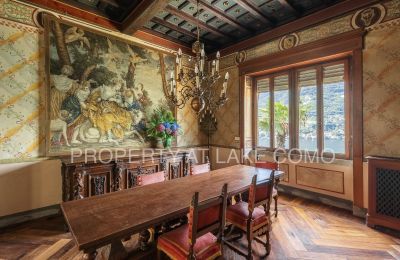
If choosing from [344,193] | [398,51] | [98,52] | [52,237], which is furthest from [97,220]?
[398,51]

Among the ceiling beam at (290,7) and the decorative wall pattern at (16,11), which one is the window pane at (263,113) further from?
the decorative wall pattern at (16,11)

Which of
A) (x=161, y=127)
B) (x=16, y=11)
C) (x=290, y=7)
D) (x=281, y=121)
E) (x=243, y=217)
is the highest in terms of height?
(x=290, y=7)

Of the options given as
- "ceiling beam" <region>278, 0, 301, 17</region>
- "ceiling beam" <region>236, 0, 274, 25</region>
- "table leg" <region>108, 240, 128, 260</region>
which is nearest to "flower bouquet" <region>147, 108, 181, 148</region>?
"ceiling beam" <region>236, 0, 274, 25</region>

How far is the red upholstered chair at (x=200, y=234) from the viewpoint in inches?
57.8

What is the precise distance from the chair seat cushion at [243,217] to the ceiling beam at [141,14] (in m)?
2.94

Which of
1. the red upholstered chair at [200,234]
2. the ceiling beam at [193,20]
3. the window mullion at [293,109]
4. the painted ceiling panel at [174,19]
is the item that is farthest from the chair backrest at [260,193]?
the painted ceiling panel at [174,19]

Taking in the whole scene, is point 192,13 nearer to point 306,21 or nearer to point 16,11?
point 306,21

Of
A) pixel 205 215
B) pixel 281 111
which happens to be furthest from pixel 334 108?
pixel 205 215

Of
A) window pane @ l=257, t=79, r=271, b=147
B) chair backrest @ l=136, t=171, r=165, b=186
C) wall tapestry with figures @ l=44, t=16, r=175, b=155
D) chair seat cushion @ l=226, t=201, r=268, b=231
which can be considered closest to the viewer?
chair seat cushion @ l=226, t=201, r=268, b=231

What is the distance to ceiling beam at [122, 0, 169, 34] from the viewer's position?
119 inches

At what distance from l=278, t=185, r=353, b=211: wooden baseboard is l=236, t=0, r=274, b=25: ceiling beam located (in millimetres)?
3397

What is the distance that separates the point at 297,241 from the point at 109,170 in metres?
2.88

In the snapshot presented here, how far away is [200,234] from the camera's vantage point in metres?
1.53

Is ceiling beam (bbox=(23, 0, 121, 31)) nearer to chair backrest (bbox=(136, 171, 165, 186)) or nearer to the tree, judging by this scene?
chair backrest (bbox=(136, 171, 165, 186))
